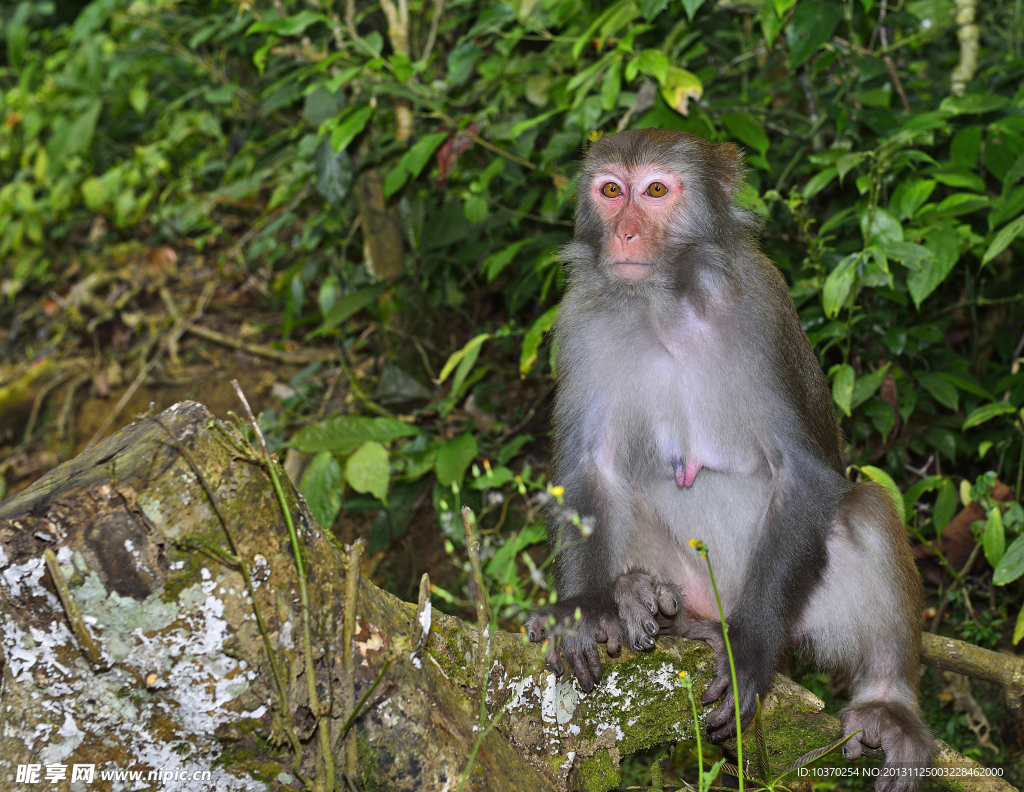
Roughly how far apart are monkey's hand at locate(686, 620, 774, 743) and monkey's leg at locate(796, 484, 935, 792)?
31 cm

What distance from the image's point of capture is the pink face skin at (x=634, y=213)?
2.73 m

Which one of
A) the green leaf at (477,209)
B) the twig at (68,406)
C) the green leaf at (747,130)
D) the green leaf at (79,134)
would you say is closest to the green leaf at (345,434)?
the green leaf at (477,209)

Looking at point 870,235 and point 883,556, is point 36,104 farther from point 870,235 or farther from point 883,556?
point 883,556

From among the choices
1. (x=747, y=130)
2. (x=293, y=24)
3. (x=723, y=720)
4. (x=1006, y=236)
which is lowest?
(x=723, y=720)

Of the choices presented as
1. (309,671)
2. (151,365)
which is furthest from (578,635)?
(151,365)

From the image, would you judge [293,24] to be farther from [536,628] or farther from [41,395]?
[41,395]

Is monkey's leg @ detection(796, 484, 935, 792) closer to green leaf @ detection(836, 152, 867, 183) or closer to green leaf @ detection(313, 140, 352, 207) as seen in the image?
green leaf @ detection(836, 152, 867, 183)

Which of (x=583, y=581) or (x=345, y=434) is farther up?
(x=583, y=581)

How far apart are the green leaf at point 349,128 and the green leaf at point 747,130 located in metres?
1.55

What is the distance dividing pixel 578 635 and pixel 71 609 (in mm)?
1224

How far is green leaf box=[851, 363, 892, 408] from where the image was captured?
11.9 ft

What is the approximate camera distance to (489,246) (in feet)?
16.5

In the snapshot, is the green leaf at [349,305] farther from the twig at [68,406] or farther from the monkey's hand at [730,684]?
the monkey's hand at [730,684]

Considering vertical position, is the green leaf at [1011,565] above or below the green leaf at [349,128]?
below
